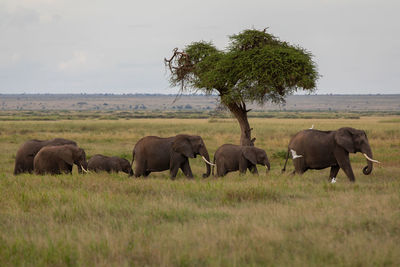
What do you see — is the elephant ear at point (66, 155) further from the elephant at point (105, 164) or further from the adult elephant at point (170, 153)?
the elephant at point (105, 164)

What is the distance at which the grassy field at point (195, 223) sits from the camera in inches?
271

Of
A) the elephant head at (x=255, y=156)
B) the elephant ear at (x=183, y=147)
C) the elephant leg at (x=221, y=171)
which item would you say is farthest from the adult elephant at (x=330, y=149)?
the elephant ear at (x=183, y=147)

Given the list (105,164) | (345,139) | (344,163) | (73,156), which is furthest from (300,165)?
(105,164)

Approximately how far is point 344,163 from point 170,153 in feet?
16.4

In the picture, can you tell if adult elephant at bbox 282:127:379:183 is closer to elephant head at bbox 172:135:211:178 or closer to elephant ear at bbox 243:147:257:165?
elephant ear at bbox 243:147:257:165

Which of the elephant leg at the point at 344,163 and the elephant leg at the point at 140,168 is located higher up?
the elephant leg at the point at 344,163

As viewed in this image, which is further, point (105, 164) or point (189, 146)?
point (105, 164)

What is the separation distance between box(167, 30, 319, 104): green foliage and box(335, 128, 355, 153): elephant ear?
326 inches

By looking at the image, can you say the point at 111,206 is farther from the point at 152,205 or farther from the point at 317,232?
the point at 317,232

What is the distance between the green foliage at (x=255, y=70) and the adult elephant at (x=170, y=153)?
805 cm

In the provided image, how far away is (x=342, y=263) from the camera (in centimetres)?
649

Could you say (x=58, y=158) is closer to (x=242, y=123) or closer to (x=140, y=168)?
(x=140, y=168)

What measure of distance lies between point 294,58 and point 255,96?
2.40 m

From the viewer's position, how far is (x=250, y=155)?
16.2m
